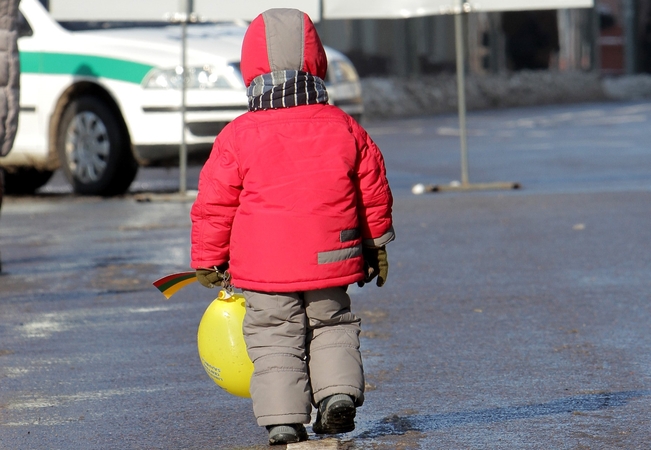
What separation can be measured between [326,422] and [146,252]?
4.59 m

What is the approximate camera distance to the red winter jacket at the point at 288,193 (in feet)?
13.1

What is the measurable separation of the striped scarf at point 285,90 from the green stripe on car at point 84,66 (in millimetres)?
7213

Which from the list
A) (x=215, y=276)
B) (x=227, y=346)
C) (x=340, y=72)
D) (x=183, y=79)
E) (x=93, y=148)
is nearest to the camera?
(x=215, y=276)

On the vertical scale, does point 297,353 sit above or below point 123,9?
below

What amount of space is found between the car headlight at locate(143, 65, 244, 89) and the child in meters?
7.05

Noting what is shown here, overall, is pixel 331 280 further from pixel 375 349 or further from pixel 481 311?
pixel 481 311

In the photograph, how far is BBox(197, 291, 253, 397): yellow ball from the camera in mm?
4203

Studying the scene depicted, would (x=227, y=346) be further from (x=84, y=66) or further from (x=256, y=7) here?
(x=256, y=7)

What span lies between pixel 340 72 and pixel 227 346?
26.8ft

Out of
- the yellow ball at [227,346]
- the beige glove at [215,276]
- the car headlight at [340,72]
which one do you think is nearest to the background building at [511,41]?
the car headlight at [340,72]

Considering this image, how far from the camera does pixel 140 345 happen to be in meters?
5.70

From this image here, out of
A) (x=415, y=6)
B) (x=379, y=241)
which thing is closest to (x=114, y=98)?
(x=415, y=6)

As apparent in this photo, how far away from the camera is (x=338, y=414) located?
397cm

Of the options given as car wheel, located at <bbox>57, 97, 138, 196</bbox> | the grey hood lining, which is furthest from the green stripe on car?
the grey hood lining
